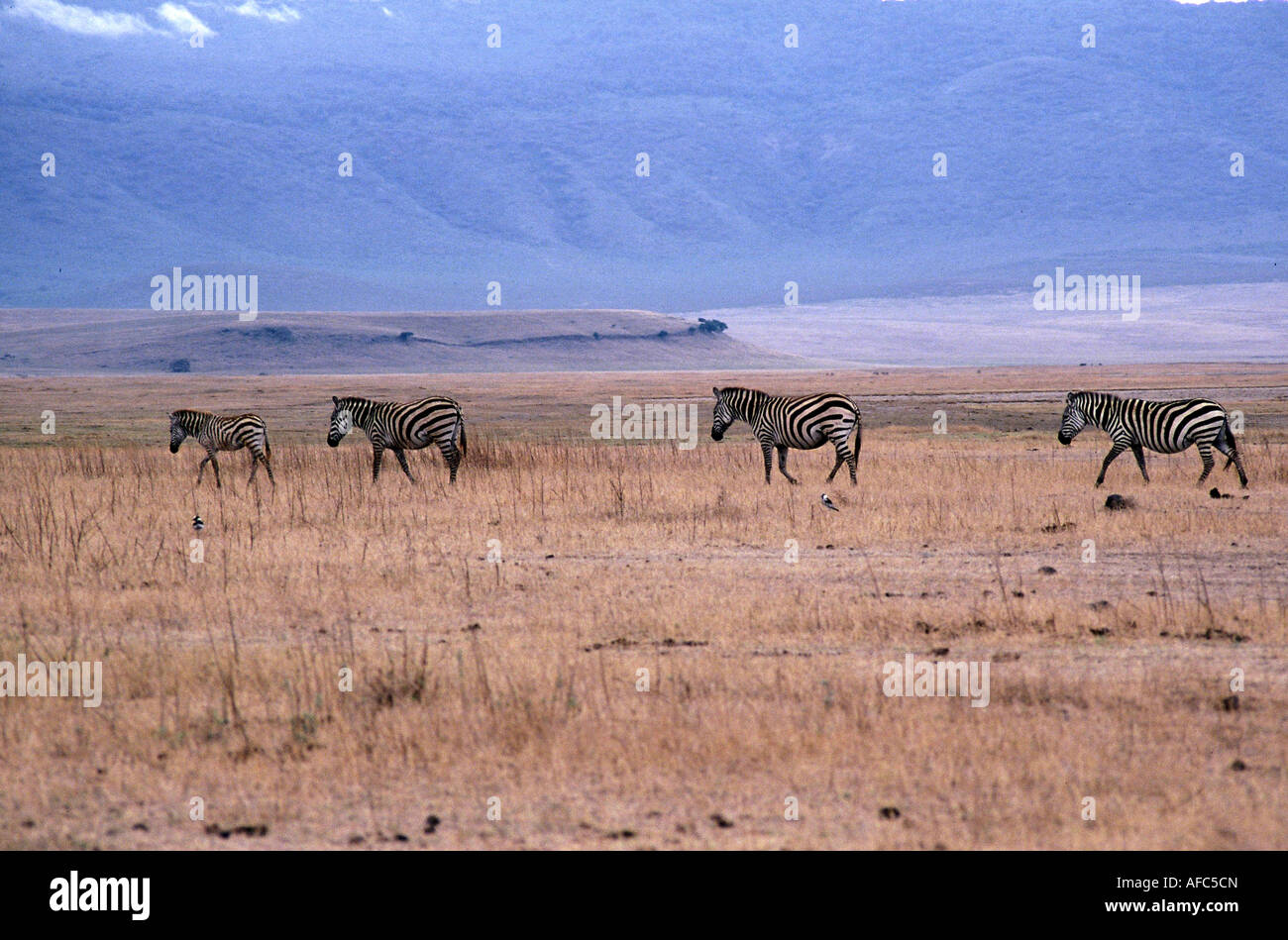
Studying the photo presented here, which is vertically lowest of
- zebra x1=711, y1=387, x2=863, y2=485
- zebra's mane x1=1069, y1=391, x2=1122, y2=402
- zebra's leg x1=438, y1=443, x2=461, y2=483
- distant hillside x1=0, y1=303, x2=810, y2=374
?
zebra's leg x1=438, y1=443, x2=461, y2=483

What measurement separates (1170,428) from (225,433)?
542 inches

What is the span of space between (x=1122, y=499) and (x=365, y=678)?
1093cm

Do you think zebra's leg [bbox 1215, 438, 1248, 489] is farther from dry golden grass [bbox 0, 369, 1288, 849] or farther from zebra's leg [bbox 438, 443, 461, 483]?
zebra's leg [bbox 438, 443, 461, 483]

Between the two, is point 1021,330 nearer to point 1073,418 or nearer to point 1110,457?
point 1073,418

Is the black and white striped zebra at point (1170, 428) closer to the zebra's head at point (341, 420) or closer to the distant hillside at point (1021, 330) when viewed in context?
the zebra's head at point (341, 420)

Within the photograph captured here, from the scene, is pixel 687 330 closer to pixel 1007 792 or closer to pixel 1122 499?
pixel 1122 499

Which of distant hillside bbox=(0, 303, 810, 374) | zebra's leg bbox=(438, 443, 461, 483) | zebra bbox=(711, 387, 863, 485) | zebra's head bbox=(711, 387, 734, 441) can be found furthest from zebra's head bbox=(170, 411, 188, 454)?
distant hillside bbox=(0, 303, 810, 374)

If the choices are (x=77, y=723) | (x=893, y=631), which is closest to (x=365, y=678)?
(x=77, y=723)

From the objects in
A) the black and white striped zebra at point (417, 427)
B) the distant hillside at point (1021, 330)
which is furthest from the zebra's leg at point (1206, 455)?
the distant hillside at point (1021, 330)

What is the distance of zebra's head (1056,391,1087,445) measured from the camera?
2031 cm

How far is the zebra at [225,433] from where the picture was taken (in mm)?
19156

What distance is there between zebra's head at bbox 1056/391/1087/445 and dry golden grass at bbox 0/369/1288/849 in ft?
8.25

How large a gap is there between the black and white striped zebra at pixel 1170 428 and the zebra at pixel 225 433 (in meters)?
12.1

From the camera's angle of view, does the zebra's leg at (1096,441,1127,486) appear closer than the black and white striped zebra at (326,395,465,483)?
Yes
